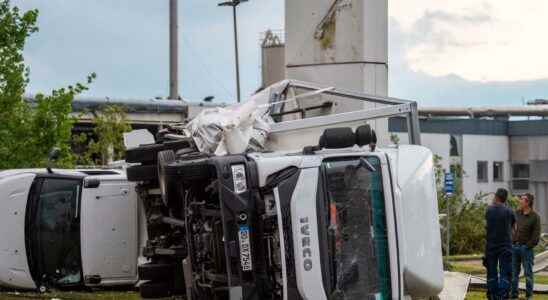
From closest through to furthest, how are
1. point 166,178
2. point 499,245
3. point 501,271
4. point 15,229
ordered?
1. point 166,178
2. point 15,229
3. point 499,245
4. point 501,271

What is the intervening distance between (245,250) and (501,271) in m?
6.59

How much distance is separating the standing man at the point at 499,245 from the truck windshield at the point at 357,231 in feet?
18.9

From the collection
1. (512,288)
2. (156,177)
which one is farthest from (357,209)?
(512,288)

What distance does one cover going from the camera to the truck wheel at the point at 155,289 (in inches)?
435

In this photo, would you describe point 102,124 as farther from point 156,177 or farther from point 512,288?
point 156,177

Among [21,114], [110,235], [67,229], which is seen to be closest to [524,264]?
[110,235]

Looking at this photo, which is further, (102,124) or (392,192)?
(102,124)

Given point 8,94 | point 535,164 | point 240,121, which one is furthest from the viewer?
point 535,164

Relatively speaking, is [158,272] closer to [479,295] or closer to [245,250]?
[245,250]

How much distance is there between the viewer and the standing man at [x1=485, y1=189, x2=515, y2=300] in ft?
47.1

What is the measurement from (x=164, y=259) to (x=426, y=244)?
3.10 m

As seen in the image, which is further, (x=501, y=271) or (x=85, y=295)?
(x=501, y=271)

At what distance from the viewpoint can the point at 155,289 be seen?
36.2 ft

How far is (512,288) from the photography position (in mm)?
15203
